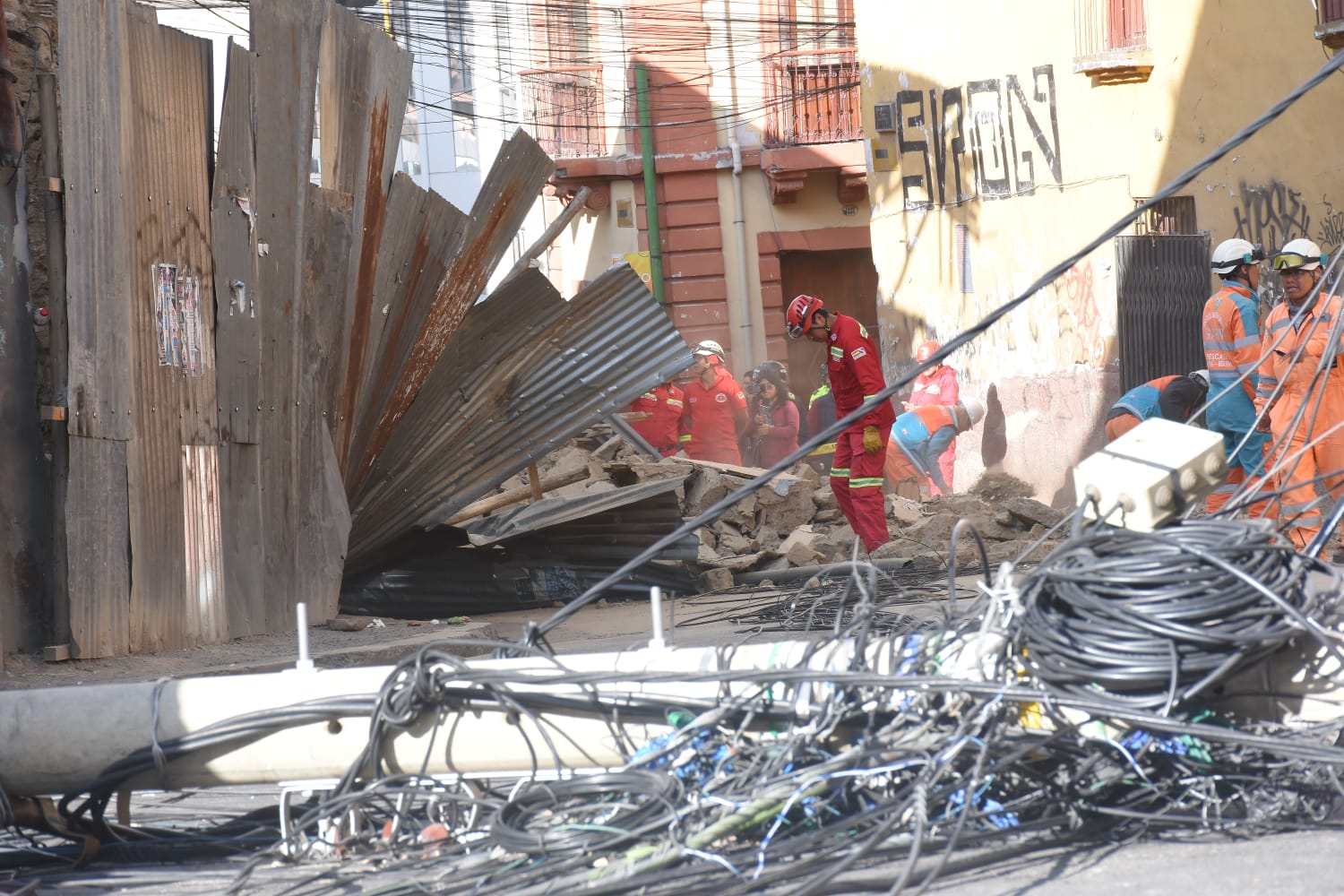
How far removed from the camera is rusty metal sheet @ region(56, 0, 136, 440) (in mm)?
6348

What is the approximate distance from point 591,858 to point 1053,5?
13921 millimetres

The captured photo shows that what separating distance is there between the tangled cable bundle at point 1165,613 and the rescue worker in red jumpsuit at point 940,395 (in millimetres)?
12175

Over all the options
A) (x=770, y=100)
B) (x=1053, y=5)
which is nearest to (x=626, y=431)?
(x=1053, y=5)

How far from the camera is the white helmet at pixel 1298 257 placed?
921 cm

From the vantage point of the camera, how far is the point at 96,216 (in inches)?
255

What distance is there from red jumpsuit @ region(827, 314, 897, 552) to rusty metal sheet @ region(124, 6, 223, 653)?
5.01 meters

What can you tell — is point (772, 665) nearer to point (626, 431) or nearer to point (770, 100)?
point (626, 431)

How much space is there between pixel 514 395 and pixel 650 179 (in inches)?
690

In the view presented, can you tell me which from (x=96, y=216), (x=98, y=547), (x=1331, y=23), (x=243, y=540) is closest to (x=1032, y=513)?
(x=1331, y=23)

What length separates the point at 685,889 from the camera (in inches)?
132

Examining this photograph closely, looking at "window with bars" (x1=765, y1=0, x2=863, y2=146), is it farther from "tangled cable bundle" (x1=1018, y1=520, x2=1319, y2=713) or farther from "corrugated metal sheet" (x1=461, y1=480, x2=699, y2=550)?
"tangled cable bundle" (x1=1018, y1=520, x2=1319, y2=713)

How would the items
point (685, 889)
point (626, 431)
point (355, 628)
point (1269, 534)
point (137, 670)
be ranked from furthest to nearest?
point (626, 431), point (355, 628), point (137, 670), point (1269, 534), point (685, 889)

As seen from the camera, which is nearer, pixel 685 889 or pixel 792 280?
pixel 685 889

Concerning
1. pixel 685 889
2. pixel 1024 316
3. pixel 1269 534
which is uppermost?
pixel 1024 316
